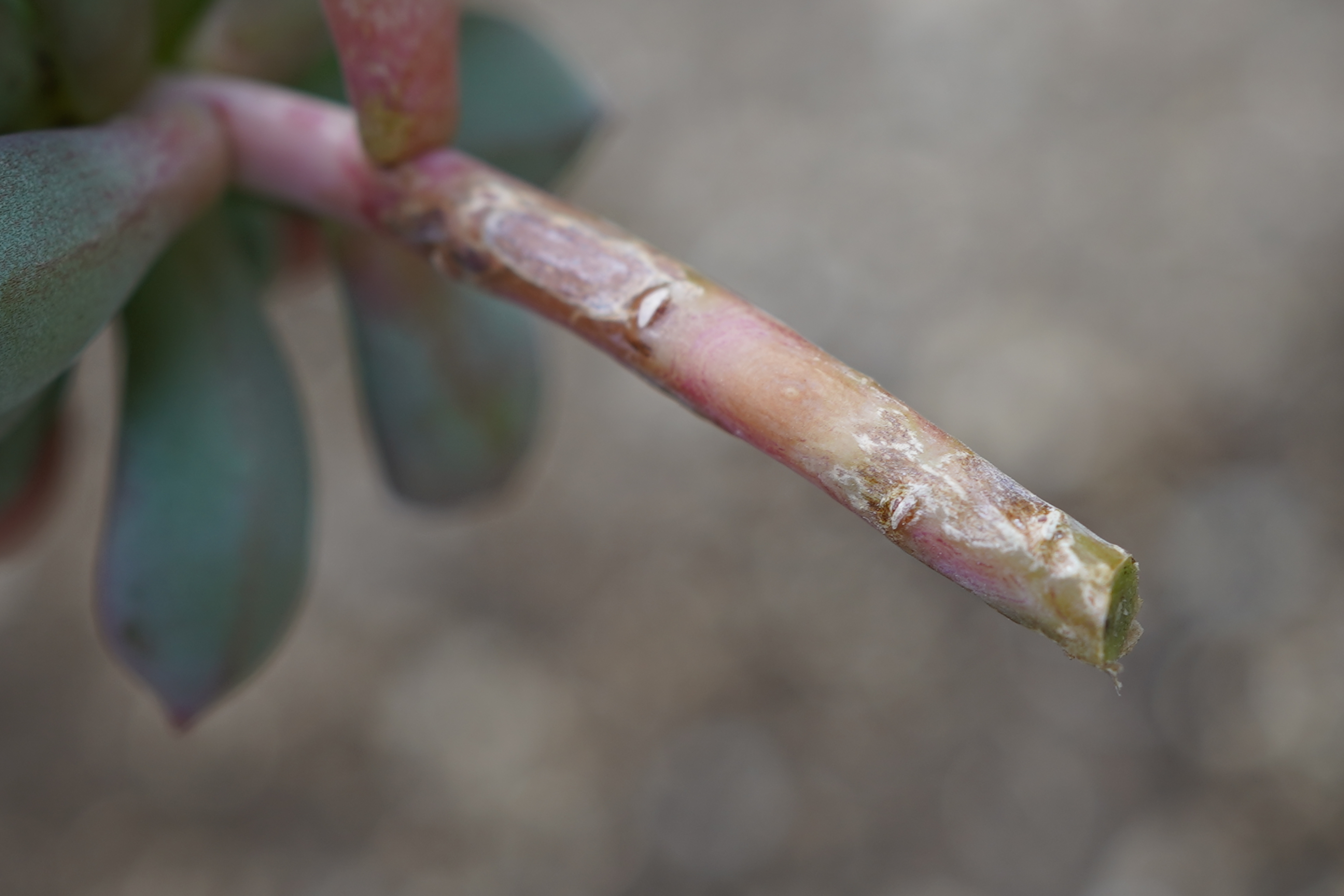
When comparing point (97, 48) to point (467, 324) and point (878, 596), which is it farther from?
point (878, 596)

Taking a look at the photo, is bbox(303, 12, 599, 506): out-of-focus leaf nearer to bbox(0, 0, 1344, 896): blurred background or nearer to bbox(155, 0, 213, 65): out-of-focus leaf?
bbox(155, 0, 213, 65): out-of-focus leaf

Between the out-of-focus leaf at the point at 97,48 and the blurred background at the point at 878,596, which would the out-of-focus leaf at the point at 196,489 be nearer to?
the out-of-focus leaf at the point at 97,48

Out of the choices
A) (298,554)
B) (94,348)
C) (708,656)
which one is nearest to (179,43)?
(298,554)

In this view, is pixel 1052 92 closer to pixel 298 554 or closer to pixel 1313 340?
pixel 1313 340

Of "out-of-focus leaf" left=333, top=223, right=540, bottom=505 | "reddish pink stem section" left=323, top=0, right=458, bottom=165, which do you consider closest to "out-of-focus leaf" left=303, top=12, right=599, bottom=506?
"out-of-focus leaf" left=333, top=223, right=540, bottom=505

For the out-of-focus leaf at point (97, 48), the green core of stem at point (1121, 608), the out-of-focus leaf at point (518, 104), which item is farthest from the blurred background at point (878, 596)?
the green core of stem at point (1121, 608)

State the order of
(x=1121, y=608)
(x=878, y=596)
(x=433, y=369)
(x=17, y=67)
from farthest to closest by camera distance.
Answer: (x=878, y=596), (x=433, y=369), (x=17, y=67), (x=1121, y=608)

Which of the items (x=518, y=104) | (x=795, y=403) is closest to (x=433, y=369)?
(x=518, y=104)
